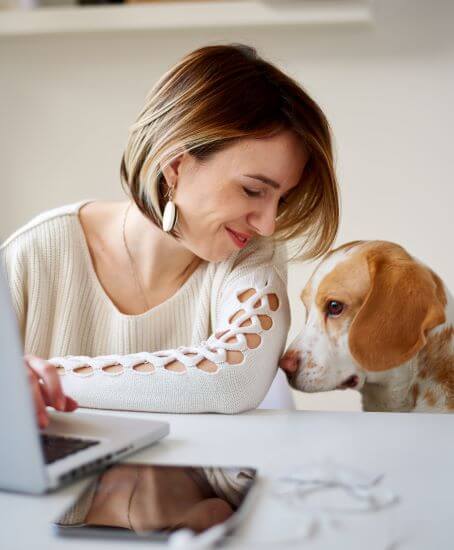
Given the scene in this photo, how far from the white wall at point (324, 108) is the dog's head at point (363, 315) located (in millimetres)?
1211

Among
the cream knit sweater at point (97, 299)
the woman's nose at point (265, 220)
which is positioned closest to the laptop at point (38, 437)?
the cream knit sweater at point (97, 299)

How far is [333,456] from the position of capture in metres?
0.87

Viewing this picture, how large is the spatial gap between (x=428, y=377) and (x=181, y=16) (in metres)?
1.45

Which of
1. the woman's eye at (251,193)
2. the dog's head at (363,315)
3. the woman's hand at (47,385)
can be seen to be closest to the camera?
the woman's hand at (47,385)

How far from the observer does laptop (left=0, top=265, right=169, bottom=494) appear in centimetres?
66

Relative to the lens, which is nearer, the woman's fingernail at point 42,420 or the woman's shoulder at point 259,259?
the woman's fingernail at point 42,420

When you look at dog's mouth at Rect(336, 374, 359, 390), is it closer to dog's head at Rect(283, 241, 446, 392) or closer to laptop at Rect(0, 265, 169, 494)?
dog's head at Rect(283, 241, 446, 392)

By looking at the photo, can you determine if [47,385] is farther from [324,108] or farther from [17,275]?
[324,108]

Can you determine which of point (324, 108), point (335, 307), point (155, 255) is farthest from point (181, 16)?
point (335, 307)

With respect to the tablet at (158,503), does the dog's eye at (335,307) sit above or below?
above

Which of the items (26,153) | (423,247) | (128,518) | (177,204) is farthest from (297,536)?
(26,153)

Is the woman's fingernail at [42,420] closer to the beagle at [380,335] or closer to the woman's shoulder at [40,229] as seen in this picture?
the beagle at [380,335]

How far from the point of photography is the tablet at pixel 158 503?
0.64 metres

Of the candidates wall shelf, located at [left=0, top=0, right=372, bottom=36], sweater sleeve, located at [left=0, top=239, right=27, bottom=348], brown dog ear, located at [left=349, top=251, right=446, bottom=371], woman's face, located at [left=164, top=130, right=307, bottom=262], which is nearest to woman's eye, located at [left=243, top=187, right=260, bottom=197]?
woman's face, located at [left=164, top=130, right=307, bottom=262]
